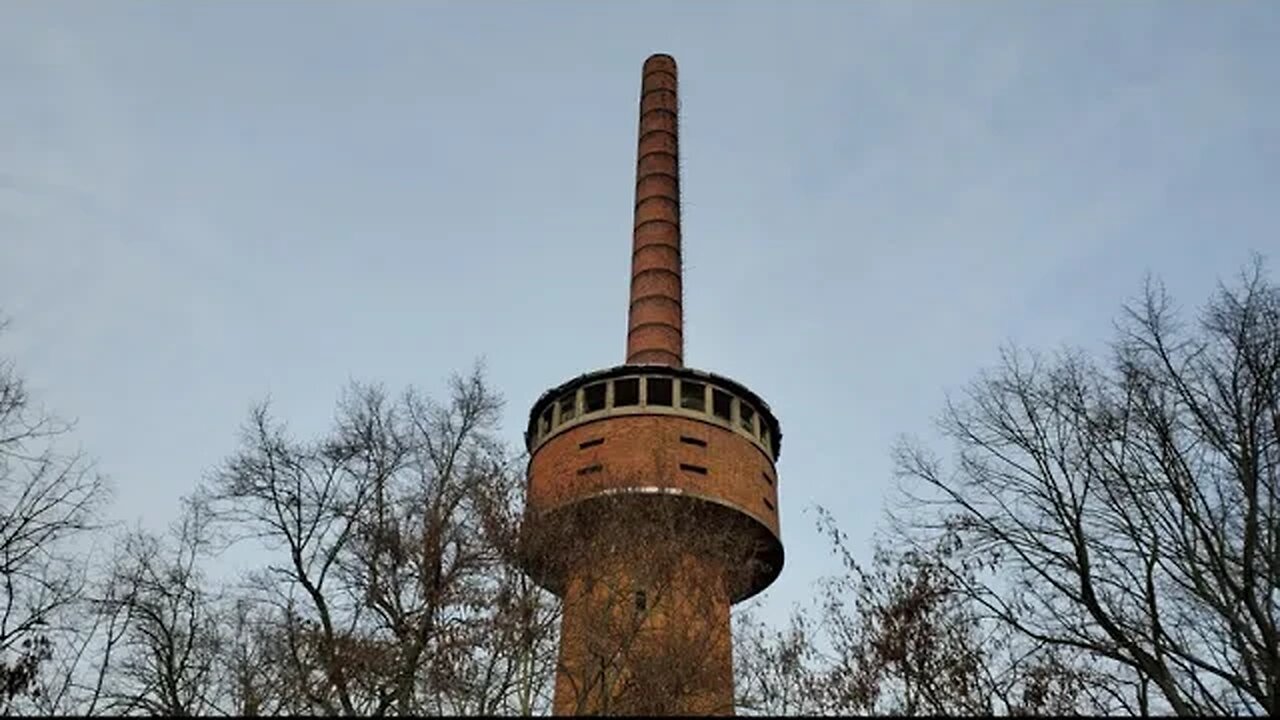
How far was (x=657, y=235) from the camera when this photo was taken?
24.6 metres

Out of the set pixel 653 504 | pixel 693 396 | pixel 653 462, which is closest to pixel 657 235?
pixel 693 396

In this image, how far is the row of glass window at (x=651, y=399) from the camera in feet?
66.4

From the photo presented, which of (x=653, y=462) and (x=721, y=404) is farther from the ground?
(x=721, y=404)

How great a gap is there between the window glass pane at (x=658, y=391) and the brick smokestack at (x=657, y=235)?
6.76 ft

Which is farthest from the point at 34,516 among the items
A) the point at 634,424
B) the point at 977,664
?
the point at 977,664

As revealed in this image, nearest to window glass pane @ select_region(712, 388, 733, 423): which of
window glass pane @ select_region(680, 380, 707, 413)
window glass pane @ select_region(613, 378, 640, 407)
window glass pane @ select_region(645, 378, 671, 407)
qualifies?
window glass pane @ select_region(680, 380, 707, 413)

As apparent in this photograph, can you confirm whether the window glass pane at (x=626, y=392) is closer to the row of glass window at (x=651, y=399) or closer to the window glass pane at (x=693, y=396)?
the row of glass window at (x=651, y=399)

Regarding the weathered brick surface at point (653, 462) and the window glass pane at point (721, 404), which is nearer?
the weathered brick surface at point (653, 462)

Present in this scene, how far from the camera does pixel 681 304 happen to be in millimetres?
23953

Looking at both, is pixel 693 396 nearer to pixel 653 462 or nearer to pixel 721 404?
pixel 721 404

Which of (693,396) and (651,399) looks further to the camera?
(693,396)

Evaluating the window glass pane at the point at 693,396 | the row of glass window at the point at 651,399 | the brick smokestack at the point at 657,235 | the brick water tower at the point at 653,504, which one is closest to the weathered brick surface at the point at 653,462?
the brick water tower at the point at 653,504

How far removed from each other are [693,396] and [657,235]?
16.9 ft

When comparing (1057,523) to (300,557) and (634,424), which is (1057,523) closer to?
(634,424)
